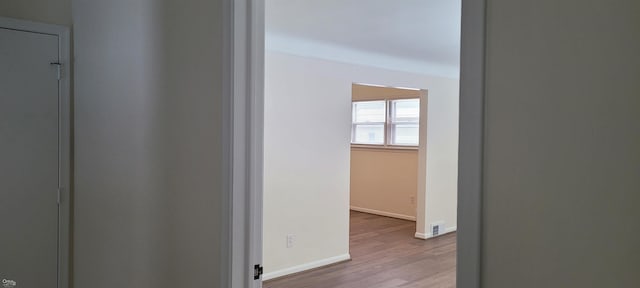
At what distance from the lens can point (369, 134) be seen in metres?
8.19

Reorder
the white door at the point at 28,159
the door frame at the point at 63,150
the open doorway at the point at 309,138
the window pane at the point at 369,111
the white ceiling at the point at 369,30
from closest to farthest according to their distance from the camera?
the white door at the point at 28,159 → the door frame at the point at 63,150 → the white ceiling at the point at 369,30 → the open doorway at the point at 309,138 → the window pane at the point at 369,111

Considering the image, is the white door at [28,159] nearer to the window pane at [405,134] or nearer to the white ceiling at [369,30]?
the white ceiling at [369,30]

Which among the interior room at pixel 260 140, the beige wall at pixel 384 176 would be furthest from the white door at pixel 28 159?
the beige wall at pixel 384 176

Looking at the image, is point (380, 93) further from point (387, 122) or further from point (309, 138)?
point (309, 138)

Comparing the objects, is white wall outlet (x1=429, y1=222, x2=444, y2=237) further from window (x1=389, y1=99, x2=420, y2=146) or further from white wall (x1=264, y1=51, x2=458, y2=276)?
white wall (x1=264, y1=51, x2=458, y2=276)

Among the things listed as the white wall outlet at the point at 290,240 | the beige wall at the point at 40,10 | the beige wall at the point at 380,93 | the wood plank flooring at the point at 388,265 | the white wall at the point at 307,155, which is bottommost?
the wood plank flooring at the point at 388,265

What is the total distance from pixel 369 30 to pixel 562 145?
138 inches

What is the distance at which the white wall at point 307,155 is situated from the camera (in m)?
4.57

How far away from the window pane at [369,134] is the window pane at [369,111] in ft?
0.34

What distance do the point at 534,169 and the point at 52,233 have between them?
6.38 feet

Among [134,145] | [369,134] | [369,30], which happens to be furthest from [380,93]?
[134,145]

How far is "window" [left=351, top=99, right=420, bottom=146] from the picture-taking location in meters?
7.57

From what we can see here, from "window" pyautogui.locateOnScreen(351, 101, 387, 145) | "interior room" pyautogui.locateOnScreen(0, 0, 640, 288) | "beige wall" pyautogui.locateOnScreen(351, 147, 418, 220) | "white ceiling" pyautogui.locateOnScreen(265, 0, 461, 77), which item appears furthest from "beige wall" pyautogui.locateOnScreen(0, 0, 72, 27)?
"window" pyautogui.locateOnScreen(351, 101, 387, 145)

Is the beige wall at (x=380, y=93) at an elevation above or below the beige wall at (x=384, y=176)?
above
